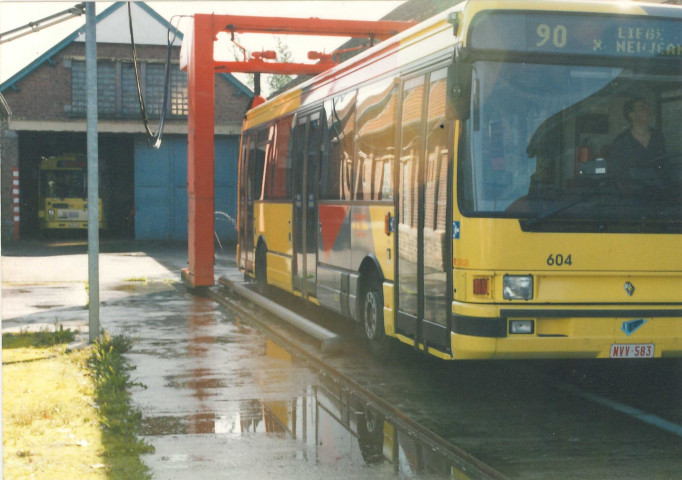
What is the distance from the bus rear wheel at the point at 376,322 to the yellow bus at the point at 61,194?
108 ft

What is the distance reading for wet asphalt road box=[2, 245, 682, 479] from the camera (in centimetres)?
645

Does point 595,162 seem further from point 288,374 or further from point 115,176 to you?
point 115,176

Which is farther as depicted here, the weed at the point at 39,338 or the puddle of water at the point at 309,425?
the weed at the point at 39,338

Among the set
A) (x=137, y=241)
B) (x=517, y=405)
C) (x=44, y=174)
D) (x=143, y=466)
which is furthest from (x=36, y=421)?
(x=44, y=174)

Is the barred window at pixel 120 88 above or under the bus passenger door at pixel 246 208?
above

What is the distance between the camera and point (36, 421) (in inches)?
301

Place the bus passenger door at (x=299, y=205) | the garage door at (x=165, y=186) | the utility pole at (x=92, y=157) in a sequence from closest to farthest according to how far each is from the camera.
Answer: the utility pole at (x=92, y=157) → the bus passenger door at (x=299, y=205) → the garage door at (x=165, y=186)

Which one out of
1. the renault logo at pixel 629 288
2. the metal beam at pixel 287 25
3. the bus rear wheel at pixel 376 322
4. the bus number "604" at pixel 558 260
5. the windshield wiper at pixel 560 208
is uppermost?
the metal beam at pixel 287 25

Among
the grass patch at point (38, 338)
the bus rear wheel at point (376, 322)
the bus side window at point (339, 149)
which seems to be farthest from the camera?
the grass patch at point (38, 338)

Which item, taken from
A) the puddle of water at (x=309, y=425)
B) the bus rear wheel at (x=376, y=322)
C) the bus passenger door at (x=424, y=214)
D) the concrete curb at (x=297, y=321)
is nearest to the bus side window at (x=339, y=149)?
the bus rear wheel at (x=376, y=322)

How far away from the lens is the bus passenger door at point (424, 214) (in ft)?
26.6

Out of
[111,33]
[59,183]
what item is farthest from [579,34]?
[59,183]

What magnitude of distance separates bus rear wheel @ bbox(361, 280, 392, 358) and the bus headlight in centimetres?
264

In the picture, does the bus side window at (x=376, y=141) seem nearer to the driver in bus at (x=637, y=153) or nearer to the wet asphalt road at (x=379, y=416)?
the wet asphalt road at (x=379, y=416)
